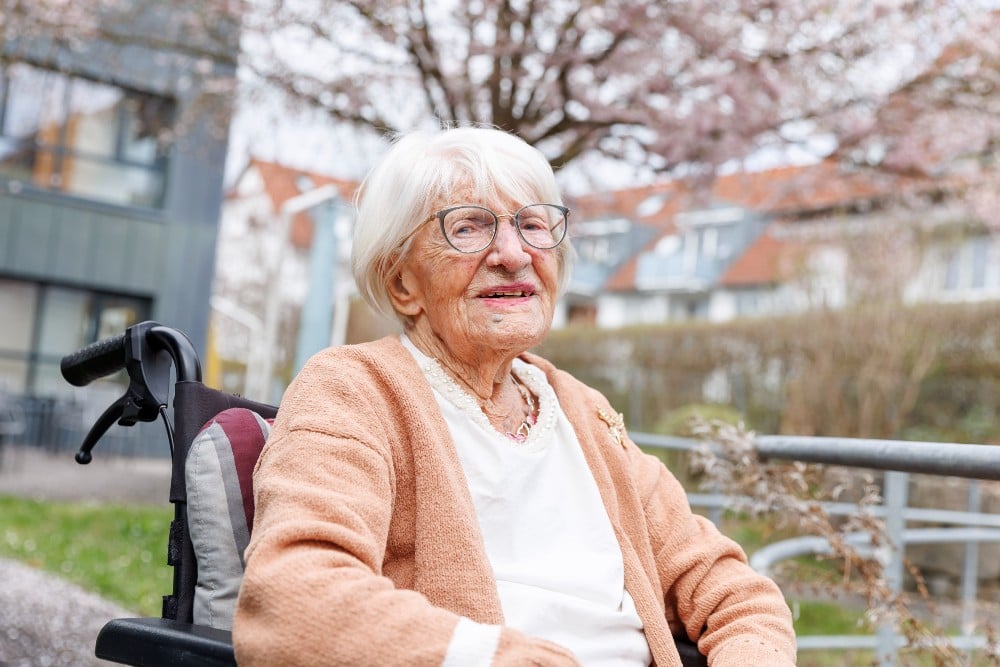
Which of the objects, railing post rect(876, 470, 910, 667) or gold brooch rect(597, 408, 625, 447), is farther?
railing post rect(876, 470, 910, 667)

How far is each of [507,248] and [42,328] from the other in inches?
527

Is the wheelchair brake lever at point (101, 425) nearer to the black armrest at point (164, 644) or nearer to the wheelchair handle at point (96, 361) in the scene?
the wheelchair handle at point (96, 361)

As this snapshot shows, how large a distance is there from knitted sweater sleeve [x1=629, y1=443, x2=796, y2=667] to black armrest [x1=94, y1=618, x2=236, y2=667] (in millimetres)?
832

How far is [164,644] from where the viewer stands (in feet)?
4.54

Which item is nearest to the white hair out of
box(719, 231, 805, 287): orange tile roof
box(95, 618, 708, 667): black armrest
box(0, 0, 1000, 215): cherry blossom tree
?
box(95, 618, 708, 667): black armrest

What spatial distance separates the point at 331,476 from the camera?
145cm

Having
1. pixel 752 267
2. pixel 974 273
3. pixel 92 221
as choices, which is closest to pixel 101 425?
pixel 92 221

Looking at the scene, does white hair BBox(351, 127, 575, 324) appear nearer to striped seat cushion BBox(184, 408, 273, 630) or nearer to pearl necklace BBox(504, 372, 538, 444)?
pearl necklace BBox(504, 372, 538, 444)

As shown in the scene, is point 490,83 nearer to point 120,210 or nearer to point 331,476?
point 331,476

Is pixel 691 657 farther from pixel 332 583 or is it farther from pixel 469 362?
pixel 332 583

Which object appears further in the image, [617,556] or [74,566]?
[74,566]

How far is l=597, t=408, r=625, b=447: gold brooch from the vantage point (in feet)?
6.53

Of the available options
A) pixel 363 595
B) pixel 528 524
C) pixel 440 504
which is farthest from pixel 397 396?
pixel 363 595

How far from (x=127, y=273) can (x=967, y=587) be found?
1137 cm
